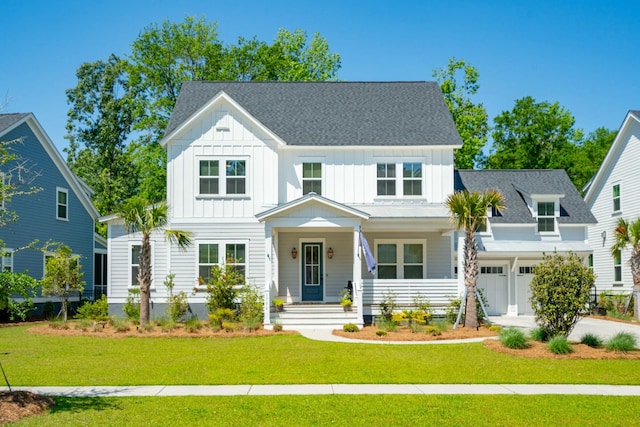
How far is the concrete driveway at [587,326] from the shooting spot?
71.6 ft

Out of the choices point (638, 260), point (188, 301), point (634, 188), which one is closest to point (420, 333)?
point (188, 301)

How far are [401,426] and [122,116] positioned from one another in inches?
1765

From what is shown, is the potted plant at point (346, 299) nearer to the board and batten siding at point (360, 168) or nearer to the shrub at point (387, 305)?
the shrub at point (387, 305)

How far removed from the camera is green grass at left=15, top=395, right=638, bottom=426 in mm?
9594

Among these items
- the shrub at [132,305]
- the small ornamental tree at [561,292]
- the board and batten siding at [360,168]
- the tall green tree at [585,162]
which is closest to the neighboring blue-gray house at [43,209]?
the shrub at [132,305]

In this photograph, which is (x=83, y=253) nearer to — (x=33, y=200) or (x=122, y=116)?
(x=33, y=200)

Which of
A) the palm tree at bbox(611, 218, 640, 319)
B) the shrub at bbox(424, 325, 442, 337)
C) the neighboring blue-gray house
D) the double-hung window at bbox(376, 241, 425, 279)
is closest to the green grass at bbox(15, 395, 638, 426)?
the shrub at bbox(424, 325, 442, 337)

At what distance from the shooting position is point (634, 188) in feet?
106

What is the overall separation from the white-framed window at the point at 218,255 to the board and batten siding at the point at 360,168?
10.4ft

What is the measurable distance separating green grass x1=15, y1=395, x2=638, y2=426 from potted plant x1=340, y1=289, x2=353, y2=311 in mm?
12285

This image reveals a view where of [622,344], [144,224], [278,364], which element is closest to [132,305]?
[144,224]

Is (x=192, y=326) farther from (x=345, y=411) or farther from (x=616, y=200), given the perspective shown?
(x=616, y=200)

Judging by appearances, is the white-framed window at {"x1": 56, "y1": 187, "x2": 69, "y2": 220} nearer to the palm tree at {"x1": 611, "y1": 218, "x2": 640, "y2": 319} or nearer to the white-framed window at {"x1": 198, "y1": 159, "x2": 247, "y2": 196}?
the white-framed window at {"x1": 198, "y1": 159, "x2": 247, "y2": 196}

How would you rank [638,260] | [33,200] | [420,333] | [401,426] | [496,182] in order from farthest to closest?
[496,182], [33,200], [638,260], [420,333], [401,426]
